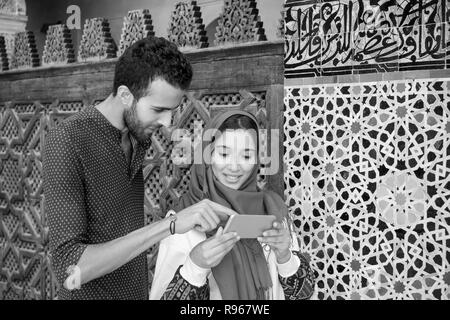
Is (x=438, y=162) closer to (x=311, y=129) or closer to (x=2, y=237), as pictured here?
(x=311, y=129)

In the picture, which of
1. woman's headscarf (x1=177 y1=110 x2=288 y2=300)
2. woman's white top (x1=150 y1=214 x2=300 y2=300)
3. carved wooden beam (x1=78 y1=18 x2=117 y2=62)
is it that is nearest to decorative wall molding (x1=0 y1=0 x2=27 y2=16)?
carved wooden beam (x1=78 y1=18 x2=117 y2=62)

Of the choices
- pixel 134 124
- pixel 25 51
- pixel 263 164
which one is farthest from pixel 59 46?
pixel 134 124

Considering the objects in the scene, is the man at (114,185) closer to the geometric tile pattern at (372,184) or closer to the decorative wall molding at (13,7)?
the geometric tile pattern at (372,184)

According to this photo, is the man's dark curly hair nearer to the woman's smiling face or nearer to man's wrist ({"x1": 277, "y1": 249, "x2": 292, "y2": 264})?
the woman's smiling face

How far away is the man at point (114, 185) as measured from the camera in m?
1.63

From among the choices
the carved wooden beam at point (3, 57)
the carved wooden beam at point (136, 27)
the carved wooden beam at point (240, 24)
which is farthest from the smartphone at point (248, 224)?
the carved wooden beam at point (3, 57)

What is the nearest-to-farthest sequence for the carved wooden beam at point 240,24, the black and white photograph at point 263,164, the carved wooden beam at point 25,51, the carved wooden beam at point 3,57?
the black and white photograph at point 263,164
the carved wooden beam at point 240,24
the carved wooden beam at point 25,51
the carved wooden beam at point 3,57

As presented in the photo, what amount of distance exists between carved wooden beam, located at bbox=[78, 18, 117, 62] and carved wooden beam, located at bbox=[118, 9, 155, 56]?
0.42 feet

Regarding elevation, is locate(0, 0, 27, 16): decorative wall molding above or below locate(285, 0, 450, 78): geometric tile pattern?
above

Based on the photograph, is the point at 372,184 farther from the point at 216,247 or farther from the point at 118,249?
the point at 118,249

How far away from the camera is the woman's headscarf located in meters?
1.75

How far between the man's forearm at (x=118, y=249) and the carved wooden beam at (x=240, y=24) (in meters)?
1.07
